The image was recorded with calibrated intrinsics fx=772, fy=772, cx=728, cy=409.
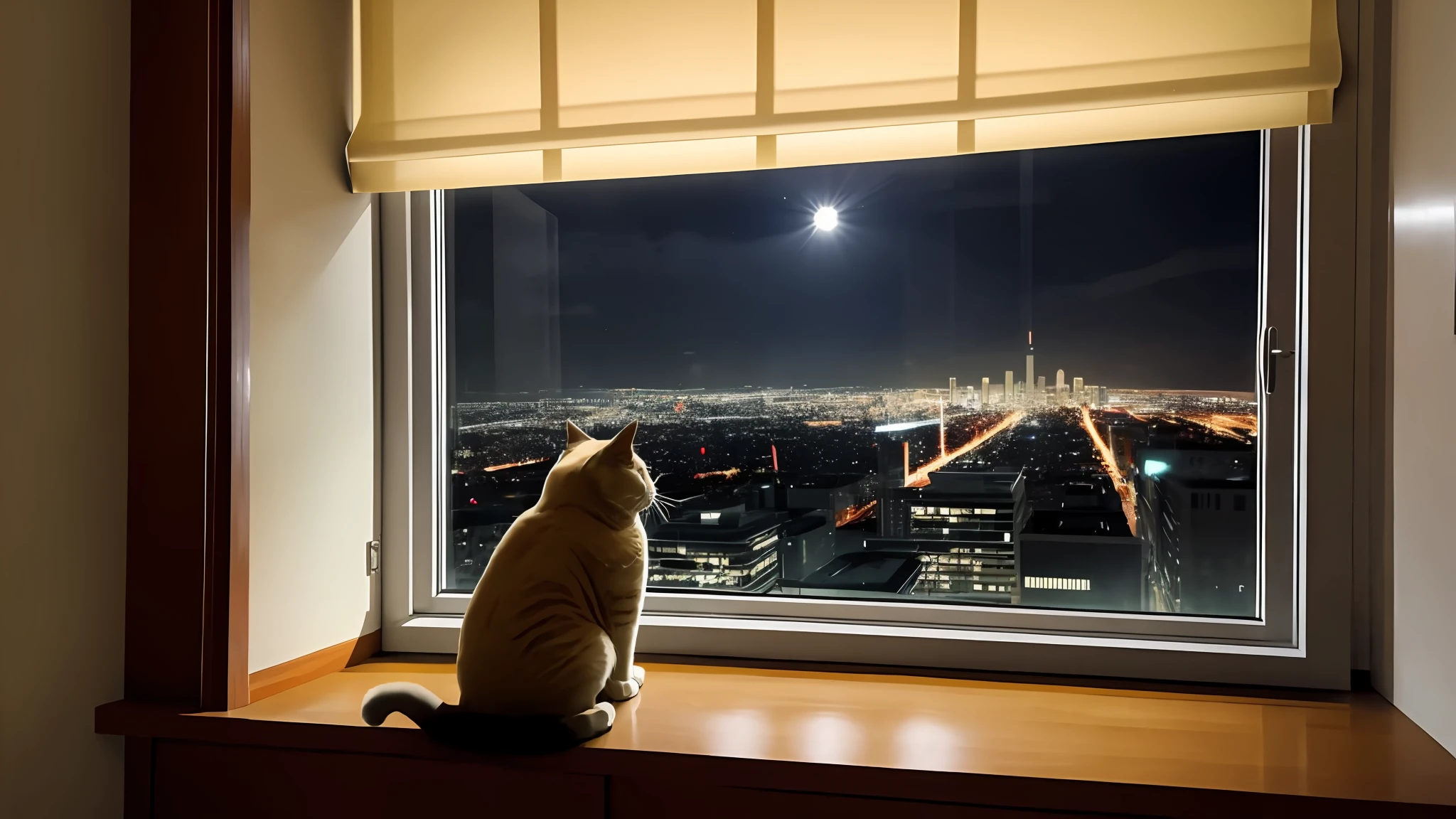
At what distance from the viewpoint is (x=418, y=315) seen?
145 cm

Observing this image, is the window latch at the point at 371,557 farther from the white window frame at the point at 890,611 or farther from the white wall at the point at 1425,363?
the white wall at the point at 1425,363

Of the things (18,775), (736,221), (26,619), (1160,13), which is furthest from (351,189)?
(1160,13)

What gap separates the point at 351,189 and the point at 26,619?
2.60ft

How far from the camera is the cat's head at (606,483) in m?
1.09

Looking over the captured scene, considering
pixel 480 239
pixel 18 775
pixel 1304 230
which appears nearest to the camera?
pixel 18 775

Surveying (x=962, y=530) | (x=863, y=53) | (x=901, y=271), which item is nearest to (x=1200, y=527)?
(x=962, y=530)

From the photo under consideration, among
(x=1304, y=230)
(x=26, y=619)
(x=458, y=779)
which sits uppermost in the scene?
(x=1304, y=230)

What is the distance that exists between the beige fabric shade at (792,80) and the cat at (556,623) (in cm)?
53

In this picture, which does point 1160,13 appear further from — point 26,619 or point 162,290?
point 26,619

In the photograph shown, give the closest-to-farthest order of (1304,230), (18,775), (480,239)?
1. (18,775)
2. (1304,230)
3. (480,239)

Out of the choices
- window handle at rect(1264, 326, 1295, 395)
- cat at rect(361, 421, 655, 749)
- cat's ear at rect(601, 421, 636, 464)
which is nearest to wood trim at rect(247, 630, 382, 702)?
cat at rect(361, 421, 655, 749)

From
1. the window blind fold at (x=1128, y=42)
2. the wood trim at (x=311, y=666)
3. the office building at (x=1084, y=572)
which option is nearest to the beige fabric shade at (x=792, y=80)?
the window blind fold at (x=1128, y=42)

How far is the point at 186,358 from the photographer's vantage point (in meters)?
1.08

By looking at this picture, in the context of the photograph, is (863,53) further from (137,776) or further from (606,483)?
(137,776)
